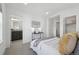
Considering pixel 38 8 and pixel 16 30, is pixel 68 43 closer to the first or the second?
pixel 38 8

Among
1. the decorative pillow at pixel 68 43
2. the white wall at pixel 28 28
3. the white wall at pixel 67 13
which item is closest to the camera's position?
the decorative pillow at pixel 68 43

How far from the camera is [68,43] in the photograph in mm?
1467

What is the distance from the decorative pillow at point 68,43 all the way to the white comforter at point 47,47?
10 cm

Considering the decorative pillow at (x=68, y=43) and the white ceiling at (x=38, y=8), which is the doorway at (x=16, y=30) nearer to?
the white ceiling at (x=38, y=8)

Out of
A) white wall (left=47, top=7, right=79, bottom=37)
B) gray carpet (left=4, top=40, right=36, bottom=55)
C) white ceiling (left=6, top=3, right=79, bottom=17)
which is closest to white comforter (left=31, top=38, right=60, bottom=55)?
gray carpet (left=4, top=40, right=36, bottom=55)

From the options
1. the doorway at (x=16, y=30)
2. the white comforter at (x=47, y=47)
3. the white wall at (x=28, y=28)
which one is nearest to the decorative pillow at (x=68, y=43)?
the white comforter at (x=47, y=47)

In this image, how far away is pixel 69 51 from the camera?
1.46 metres

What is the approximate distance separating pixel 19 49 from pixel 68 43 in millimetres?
825

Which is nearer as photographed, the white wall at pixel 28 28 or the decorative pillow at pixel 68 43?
the decorative pillow at pixel 68 43

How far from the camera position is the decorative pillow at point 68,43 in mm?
1451

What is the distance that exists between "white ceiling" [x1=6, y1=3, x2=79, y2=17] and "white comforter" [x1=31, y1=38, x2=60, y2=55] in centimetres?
50

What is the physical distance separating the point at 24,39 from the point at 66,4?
952 mm
